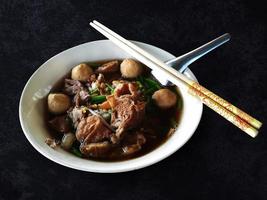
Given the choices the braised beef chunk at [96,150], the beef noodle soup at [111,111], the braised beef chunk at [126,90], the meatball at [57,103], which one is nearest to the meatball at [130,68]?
the beef noodle soup at [111,111]

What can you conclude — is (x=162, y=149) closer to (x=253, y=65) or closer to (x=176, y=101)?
(x=176, y=101)

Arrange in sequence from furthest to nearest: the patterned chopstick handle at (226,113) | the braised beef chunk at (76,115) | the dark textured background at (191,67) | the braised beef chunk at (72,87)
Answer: the braised beef chunk at (72,87), the braised beef chunk at (76,115), the dark textured background at (191,67), the patterned chopstick handle at (226,113)

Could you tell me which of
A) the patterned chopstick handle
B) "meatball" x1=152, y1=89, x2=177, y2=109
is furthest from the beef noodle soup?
the patterned chopstick handle

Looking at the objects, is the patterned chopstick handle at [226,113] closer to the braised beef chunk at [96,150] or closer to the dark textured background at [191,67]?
the dark textured background at [191,67]

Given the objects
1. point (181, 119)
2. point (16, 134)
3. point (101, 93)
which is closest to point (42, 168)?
point (16, 134)

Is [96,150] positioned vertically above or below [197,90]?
below

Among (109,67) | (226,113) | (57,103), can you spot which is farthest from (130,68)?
(226,113)

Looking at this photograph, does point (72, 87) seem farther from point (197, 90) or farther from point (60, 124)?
point (197, 90)
